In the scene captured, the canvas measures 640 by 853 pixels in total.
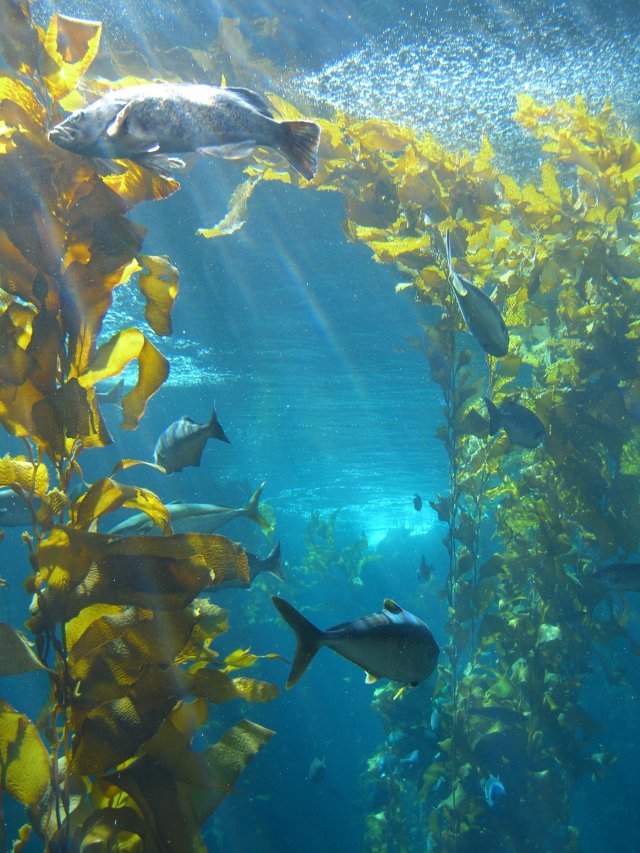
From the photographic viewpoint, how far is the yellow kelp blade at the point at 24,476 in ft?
7.28

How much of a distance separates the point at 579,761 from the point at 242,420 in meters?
18.3

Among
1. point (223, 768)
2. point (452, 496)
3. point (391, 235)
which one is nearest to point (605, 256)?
point (391, 235)

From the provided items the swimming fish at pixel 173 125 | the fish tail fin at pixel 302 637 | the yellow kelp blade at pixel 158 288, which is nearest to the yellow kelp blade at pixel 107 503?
the fish tail fin at pixel 302 637

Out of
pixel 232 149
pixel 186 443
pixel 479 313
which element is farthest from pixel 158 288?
pixel 479 313

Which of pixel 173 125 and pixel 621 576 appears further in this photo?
pixel 621 576

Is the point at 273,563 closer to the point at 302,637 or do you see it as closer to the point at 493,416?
the point at 493,416

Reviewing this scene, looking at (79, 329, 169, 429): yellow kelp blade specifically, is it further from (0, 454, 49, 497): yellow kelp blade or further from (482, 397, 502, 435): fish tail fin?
(482, 397, 502, 435): fish tail fin

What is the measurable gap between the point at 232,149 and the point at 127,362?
3.63 ft

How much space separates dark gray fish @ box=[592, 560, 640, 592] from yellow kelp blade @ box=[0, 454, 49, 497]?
18.2 ft

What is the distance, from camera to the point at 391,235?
5941 mm

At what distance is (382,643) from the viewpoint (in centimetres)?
264

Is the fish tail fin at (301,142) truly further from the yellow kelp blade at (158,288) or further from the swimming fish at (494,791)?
the swimming fish at (494,791)

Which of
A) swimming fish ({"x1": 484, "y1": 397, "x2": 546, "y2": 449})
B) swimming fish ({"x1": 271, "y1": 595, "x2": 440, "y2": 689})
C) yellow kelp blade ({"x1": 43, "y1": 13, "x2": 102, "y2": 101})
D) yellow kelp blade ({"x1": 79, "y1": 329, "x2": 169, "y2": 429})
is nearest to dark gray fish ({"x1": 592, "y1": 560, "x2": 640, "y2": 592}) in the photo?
swimming fish ({"x1": 484, "y1": 397, "x2": 546, "y2": 449})

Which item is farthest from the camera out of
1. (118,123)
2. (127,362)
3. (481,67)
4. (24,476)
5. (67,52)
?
(481,67)
